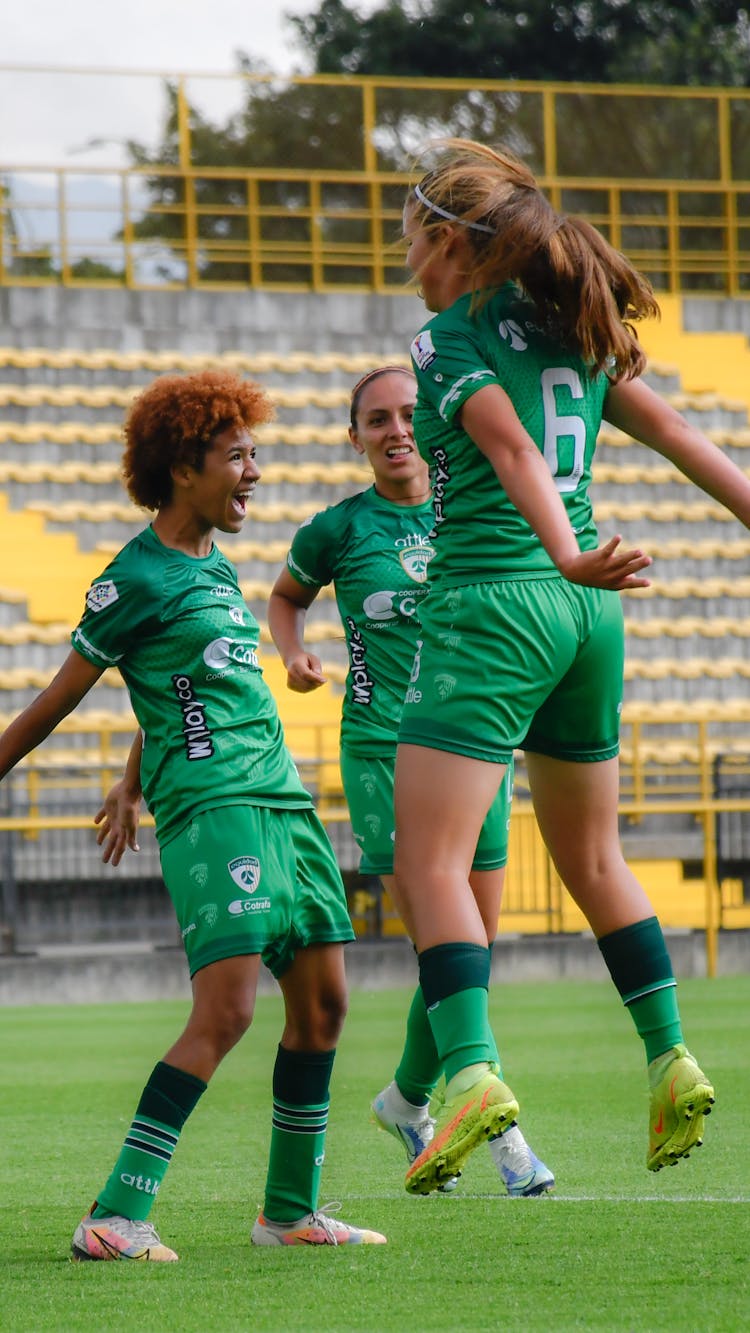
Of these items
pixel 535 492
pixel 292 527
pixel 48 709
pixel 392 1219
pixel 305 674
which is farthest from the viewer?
pixel 292 527

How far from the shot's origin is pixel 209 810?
4.14 m

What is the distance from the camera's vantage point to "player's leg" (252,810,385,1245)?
422cm

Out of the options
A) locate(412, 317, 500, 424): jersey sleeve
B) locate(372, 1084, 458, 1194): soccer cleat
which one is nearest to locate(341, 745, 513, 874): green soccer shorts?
locate(372, 1084, 458, 1194): soccer cleat

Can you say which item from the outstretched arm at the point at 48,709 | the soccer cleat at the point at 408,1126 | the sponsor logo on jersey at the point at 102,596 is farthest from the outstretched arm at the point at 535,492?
the soccer cleat at the point at 408,1126

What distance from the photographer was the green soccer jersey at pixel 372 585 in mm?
5535

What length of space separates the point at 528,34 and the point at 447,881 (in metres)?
33.1

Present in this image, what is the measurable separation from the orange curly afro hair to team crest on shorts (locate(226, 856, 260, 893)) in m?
0.87

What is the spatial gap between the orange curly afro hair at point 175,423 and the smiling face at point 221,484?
0.06 feet

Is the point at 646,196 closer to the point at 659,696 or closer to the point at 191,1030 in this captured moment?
the point at 659,696

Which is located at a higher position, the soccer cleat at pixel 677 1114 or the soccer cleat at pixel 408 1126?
the soccer cleat at pixel 677 1114

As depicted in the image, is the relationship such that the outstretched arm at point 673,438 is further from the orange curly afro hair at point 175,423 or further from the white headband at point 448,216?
the orange curly afro hair at point 175,423

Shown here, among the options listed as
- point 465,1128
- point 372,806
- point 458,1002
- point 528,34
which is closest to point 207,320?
point 372,806

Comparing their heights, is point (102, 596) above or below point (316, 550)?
below

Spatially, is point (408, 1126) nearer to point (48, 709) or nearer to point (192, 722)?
point (192, 722)
